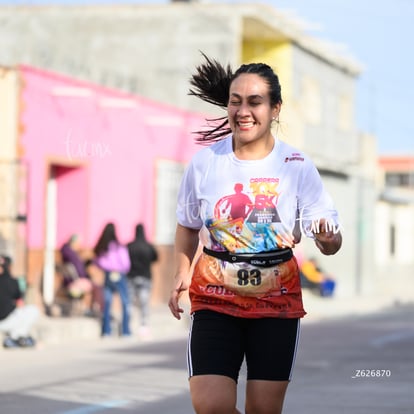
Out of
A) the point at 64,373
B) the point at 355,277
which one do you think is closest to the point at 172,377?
the point at 64,373

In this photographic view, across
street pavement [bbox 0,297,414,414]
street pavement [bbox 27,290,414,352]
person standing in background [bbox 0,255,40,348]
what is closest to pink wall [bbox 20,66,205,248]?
street pavement [bbox 27,290,414,352]

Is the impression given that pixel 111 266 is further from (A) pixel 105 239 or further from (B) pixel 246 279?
(B) pixel 246 279

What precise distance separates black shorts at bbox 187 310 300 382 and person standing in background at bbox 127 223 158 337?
12995mm

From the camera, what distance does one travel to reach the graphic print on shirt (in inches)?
205

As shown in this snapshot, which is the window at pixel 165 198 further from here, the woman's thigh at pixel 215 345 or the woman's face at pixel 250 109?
the woman's thigh at pixel 215 345

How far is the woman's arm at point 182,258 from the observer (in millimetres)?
5391

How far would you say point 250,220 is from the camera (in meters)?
5.21

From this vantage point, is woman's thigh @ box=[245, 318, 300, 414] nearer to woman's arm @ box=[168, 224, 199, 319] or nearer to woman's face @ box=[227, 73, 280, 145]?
woman's arm @ box=[168, 224, 199, 319]

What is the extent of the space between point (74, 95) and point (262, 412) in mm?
17250

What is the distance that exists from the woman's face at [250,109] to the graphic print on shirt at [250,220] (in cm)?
20

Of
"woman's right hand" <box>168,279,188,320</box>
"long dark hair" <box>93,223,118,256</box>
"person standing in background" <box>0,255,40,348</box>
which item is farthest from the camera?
"long dark hair" <box>93,223,118,256</box>

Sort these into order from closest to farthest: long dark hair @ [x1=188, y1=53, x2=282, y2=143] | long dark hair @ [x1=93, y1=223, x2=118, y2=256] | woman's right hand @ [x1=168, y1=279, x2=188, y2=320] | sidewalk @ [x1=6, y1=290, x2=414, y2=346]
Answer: woman's right hand @ [x1=168, y1=279, x2=188, y2=320]
long dark hair @ [x1=188, y1=53, x2=282, y2=143]
sidewalk @ [x1=6, y1=290, x2=414, y2=346]
long dark hair @ [x1=93, y1=223, x2=118, y2=256]

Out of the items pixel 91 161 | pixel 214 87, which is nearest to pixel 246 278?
pixel 214 87

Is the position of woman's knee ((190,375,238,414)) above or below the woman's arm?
below
